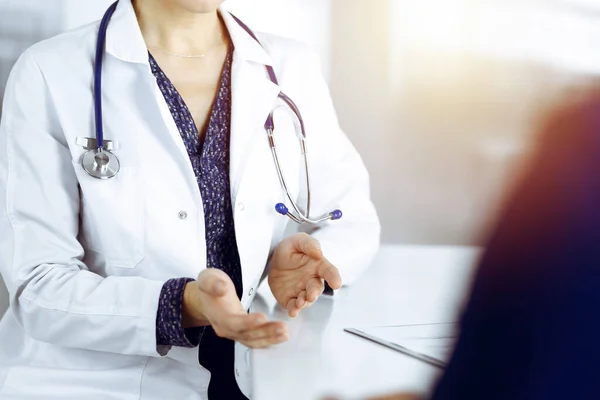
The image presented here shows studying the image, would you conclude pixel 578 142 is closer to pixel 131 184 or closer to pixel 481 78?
pixel 131 184

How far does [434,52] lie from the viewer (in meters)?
1.79

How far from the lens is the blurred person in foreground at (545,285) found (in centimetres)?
23

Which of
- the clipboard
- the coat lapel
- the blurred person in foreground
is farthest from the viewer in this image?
the coat lapel

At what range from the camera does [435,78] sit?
1806 mm

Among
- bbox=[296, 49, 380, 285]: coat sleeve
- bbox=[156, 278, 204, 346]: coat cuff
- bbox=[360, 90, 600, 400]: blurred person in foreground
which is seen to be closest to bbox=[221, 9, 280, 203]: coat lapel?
bbox=[296, 49, 380, 285]: coat sleeve

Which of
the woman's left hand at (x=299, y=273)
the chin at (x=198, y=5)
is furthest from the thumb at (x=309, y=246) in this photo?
the chin at (x=198, y=5)

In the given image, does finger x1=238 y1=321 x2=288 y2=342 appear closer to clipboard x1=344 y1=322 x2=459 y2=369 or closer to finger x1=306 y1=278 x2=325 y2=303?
clipboard x1=344 y1=322 x2=459 y2=369

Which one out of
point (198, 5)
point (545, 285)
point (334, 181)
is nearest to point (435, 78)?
point (334, 181)

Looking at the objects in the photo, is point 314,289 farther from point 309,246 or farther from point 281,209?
point 281,209

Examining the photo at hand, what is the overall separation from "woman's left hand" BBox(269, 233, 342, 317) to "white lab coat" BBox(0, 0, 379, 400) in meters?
0.04

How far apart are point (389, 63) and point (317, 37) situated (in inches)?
8.5

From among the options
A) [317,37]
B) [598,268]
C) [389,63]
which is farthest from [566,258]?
[389,63]

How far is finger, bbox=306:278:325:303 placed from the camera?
2.97 feet

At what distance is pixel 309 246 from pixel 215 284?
1.02 ft
